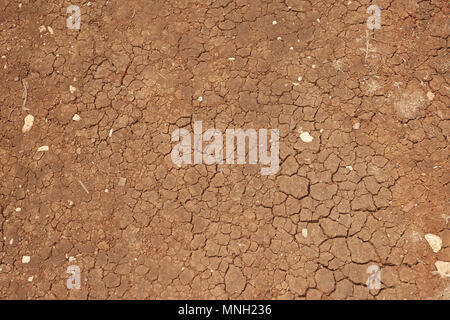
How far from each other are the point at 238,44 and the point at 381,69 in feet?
3.97

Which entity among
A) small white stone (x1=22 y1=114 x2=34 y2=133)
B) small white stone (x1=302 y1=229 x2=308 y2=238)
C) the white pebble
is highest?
the white pebble

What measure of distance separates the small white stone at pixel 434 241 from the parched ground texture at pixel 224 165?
0.09ft

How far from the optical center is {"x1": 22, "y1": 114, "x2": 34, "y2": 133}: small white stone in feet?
10.3

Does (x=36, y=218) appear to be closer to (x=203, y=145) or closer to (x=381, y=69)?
(x=203, y=145)

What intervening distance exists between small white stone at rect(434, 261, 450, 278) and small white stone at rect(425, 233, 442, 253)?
0.28ft

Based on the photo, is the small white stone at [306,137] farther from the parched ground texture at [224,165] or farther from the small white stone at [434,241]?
the small white stone at [434,241]

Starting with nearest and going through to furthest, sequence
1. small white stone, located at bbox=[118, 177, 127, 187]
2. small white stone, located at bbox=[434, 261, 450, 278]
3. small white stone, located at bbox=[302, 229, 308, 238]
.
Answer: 1. small white stone, located at bbox=[434, 261, 450, 278]
2. small white stone, located at bbox=[302, 229, 308, 238]
3. small white stone, located at bbox=[118, 177, 127, 187]

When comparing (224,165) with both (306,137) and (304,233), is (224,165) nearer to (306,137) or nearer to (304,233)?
(306,137)

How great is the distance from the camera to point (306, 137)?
9.73 feet

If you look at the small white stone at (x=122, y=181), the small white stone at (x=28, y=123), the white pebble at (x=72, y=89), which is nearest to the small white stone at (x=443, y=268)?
the small white stone at (x=122, y=181)

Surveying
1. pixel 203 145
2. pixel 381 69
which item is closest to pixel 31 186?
pixel 203 145

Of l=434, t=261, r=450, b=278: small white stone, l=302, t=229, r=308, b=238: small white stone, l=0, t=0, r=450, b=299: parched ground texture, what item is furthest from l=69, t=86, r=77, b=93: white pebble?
l=434, t=261, r=450, b=278: small white stone

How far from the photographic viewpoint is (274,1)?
3391 mm

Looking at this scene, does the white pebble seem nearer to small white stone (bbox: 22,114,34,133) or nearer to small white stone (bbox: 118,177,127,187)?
small white stone (bbox: 22,114,34,133)
